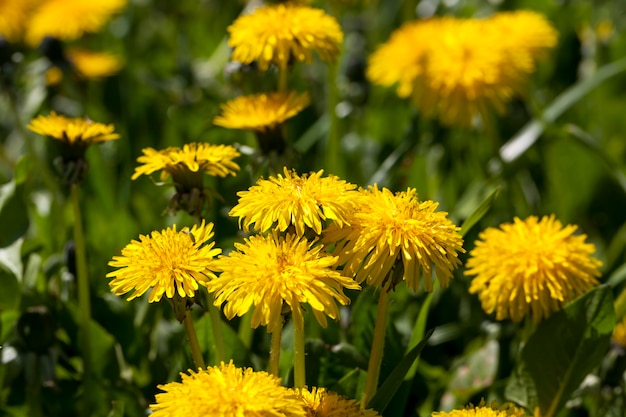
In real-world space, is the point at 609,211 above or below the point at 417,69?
below

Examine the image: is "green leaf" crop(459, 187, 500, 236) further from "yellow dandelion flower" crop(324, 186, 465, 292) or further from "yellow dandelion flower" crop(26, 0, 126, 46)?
"yellow dandelion flower" crop(26, 0, 126, 46)

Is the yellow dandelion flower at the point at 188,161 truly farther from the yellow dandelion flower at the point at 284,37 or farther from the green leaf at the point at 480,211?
the green leaf at the point at 480,211

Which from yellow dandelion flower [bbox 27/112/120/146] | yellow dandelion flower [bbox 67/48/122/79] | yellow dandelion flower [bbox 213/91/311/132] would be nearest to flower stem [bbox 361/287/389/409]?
yellow dandelion flower [bbox 213/91/311/132]

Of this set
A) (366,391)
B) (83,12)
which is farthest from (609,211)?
(83,12)

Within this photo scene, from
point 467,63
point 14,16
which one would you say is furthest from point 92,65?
point 467,63

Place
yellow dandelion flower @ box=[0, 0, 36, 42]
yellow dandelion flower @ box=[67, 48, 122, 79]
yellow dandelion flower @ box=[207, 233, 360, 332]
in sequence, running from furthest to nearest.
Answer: yellow dandelion flower @ box=[0, 0, 36, 42] < yellow dandelion flower @ box=[67, 48, 122, 79] < yellow dandelion flower @ box=[207, 233, 360, 332]

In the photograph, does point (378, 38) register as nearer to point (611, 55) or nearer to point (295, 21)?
point (611, 55)

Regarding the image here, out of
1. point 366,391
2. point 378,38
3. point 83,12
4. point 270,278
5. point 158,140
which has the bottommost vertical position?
point 366,391
